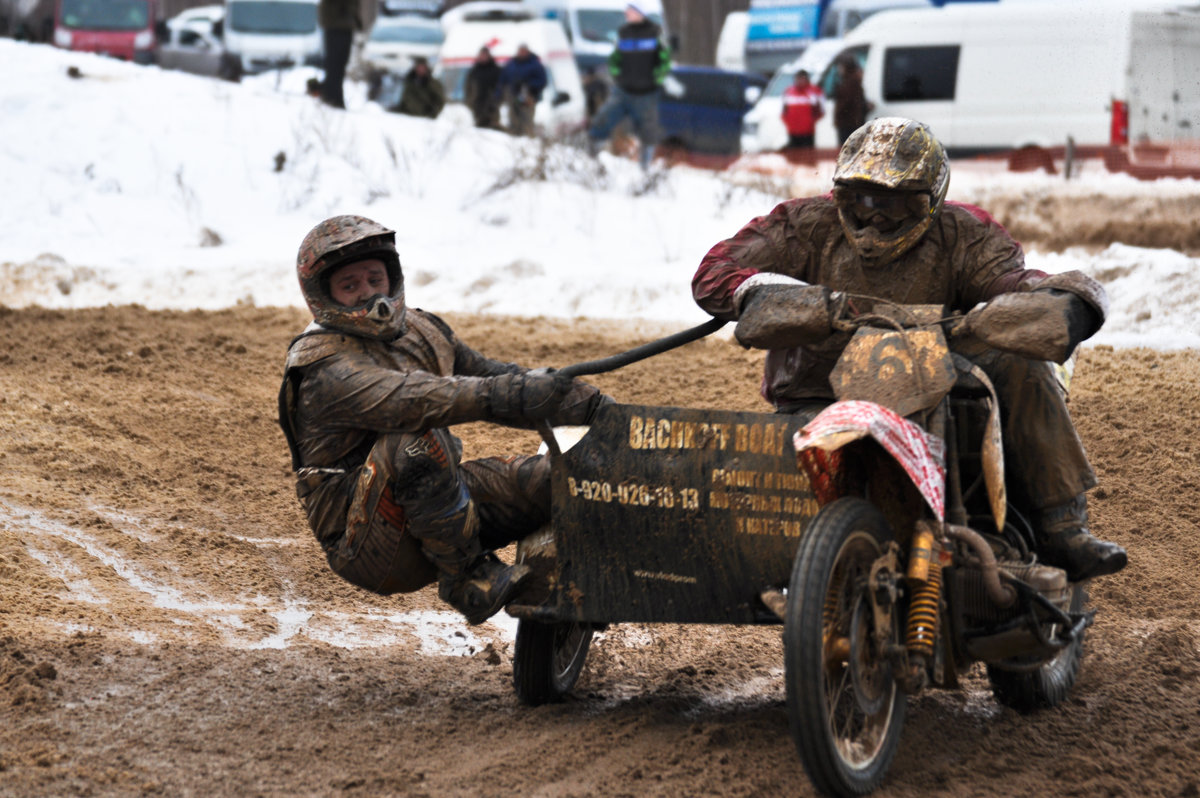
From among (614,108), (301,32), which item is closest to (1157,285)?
(614,108)

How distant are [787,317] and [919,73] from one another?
15.5 metres

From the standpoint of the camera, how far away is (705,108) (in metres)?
23.5

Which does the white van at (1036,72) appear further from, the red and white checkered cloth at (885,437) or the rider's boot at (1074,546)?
the red and white checkered cloth at (885,437)

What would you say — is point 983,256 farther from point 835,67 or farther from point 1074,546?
point 835,67

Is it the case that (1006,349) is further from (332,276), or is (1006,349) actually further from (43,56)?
(43,56)

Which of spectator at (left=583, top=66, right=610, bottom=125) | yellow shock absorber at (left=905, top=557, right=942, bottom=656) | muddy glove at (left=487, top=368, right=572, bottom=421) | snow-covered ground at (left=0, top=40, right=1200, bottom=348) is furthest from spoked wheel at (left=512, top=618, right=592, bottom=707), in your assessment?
spectator at (left=583, top=66, right=610, bottom=125)

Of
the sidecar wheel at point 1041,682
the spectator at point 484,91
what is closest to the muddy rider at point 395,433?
the sidecar wheel at point 1041,682

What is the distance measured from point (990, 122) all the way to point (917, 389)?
49.9 ft

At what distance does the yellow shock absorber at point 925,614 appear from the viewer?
392 centimetres

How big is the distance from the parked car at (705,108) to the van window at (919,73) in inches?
151

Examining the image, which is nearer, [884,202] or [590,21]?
[884,202]

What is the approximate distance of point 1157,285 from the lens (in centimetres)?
1059

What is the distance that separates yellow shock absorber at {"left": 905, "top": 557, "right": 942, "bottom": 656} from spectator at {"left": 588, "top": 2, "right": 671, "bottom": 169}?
47.4 ft

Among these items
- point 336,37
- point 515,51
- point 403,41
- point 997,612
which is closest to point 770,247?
point 997,612
